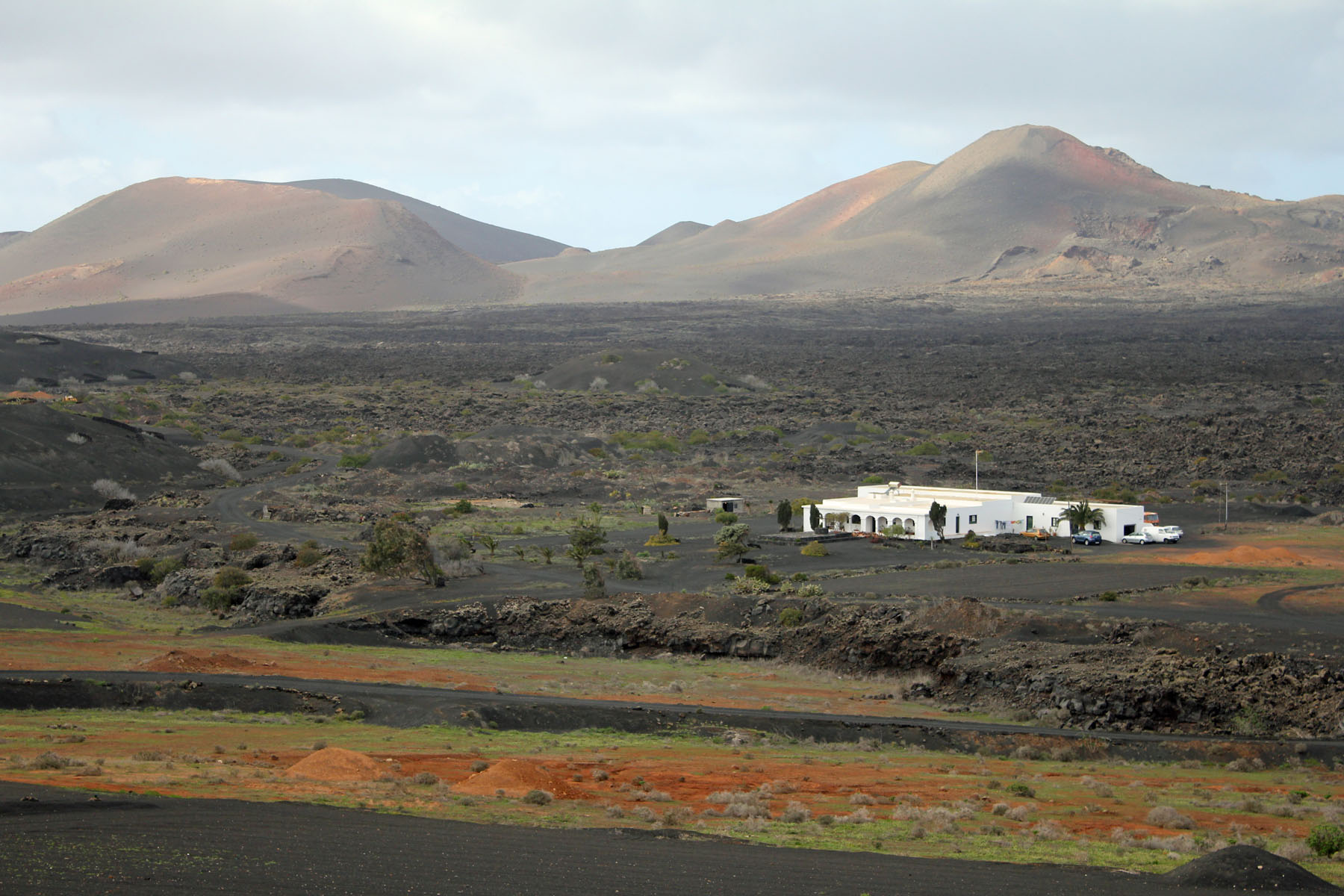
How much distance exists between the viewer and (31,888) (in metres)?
12.9

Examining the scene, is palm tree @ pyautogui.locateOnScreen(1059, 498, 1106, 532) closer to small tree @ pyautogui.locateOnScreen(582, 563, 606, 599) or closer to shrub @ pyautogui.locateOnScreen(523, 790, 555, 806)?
small tree @ pyautogui.locateOnScreen(582, 563, 606, 599)

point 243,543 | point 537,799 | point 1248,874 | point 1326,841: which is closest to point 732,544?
point 243,543

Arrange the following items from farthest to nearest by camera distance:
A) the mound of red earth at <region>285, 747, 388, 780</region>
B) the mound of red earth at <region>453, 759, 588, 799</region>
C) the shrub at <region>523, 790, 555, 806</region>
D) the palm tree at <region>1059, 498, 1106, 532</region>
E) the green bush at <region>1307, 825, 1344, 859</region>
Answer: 1. the palm tree at <region>1059, 498, 1106, 532</region>
2. the mound of red earth at <region>285, 747, 388, 780</region>
3. the mound of red earth at <region>453, 759, 588, 799</region>
4. the shrub at <region>523, 790, 555, 806</region>
5. the green bush at <region>1307, 825, 1344, 859</region>

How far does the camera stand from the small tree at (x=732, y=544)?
52.2 meters

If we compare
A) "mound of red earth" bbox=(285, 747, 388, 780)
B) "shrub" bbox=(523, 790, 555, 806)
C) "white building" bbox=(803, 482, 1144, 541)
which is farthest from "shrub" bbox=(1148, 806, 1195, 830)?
"white building" bbox=(803, 482, 1144, 541)

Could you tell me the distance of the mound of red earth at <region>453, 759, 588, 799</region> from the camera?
20219 millimetres

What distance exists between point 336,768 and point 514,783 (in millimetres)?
3040

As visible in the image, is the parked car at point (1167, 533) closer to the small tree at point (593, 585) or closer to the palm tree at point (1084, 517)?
the palm tree at point (1084, 517)

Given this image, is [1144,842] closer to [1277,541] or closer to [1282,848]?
[1282,848]

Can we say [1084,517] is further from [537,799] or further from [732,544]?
[537,799]

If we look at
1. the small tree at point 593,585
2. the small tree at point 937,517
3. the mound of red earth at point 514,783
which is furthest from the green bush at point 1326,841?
the small tree at point 937,517

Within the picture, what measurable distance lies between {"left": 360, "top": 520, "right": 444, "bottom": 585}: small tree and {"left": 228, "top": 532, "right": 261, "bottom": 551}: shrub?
8.37m

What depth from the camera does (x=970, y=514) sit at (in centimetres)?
5897

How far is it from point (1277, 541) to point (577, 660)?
1311 inches
